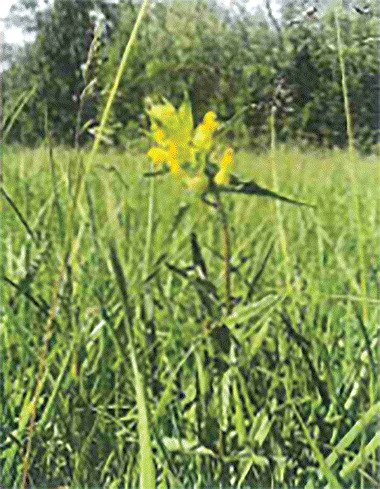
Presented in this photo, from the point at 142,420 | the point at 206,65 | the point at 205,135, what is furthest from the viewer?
the point at 206,65

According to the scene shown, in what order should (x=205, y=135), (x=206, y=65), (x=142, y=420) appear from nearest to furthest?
(x=142, y=420), (x=205, y=135), (x=206, y=65)

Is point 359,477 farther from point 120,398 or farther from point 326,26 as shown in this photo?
point 326,26

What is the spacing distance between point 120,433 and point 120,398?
4 cm

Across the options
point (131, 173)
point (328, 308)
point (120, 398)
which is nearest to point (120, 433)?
point (120, 398)

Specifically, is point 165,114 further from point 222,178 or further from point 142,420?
point 142,420

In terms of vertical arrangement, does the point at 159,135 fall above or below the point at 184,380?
above

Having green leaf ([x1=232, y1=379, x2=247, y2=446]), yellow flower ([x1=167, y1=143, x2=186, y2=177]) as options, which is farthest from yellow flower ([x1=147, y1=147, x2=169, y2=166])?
green leaf ([x1=232, y1=379, x2=247, y2=446])

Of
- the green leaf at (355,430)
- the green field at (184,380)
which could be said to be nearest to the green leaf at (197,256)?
the green field at (184,380)

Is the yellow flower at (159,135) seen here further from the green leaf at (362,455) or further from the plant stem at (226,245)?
the green leaf at (362,455)

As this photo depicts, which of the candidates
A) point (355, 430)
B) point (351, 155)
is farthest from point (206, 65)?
point (355, 430)

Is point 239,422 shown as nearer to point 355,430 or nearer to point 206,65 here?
point 355,430

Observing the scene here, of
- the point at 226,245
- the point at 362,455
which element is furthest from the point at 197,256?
the point at 362,455

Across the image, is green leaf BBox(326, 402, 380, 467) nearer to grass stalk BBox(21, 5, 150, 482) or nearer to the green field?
the green field

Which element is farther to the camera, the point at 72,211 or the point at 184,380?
the point at 184,380
